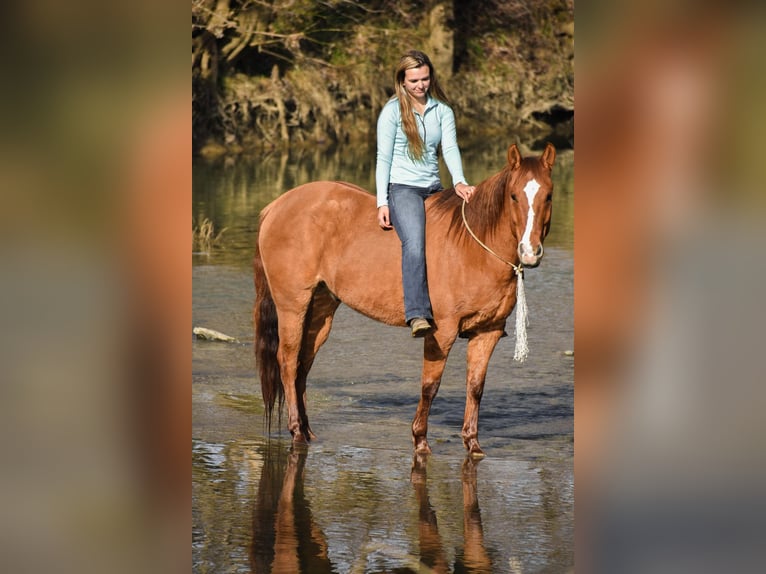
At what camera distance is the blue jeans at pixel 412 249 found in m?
7.72

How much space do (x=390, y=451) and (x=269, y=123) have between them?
2360 centimetres

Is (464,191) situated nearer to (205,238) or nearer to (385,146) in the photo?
(385,146)

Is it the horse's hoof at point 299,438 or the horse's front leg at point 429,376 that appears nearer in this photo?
the horse's front leg at point 429,376

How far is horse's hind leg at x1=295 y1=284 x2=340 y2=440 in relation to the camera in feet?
28.0

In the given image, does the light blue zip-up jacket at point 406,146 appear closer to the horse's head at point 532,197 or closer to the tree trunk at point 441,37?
the horse's head at point 532,197

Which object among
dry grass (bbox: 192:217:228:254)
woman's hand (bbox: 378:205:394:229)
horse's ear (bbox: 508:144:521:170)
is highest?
horse's ear (bbox: 508:144:521:170)

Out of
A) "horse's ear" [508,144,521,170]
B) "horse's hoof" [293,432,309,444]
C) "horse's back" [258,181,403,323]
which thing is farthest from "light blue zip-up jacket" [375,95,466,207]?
"horse's hoof" [293,432,309,444]

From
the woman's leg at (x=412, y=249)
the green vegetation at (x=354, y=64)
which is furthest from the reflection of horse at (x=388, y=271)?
the green vegetation at (x=354, y=64)

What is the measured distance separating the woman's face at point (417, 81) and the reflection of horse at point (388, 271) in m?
0.65

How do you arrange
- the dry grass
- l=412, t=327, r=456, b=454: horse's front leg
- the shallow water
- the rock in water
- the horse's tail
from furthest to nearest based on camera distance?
the dry grass
the rock in water
the horse's tail
l=412, t=327, r=456, b=454: horse's front leg
the shallow water

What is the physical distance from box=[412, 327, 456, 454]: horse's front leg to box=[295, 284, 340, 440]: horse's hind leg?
0.87 m

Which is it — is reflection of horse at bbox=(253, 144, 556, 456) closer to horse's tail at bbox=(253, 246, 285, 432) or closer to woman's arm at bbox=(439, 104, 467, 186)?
horse's tail at bbox=(253, 246, 285, 432)
